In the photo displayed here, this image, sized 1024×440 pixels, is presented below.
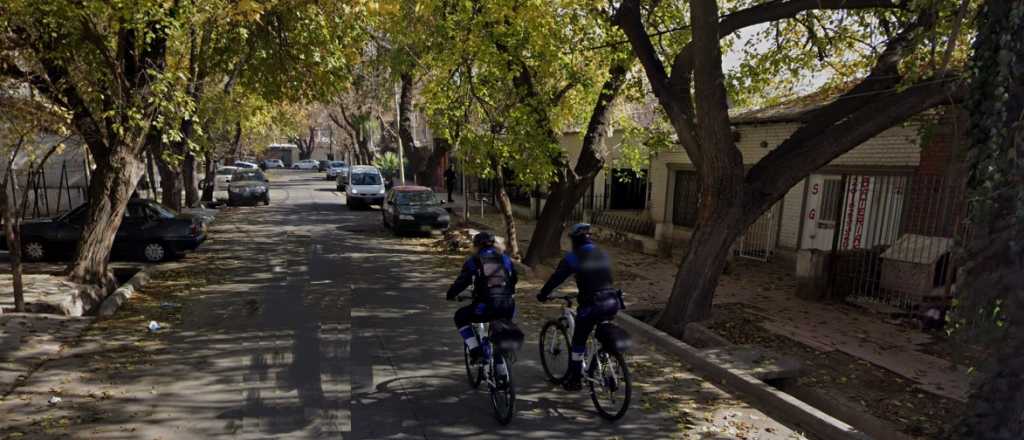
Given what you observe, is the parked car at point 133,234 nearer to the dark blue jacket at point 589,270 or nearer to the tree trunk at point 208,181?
the dark blue jacket at point 589,270

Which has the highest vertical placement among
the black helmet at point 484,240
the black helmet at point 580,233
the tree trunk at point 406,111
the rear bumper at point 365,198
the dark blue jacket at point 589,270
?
the tree trunk at point 406,111

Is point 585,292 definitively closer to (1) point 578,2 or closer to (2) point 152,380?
(2) point 152,380

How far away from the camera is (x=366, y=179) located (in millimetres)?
26344

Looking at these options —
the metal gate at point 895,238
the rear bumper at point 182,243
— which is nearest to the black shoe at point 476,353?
the metal gate at point 895,238

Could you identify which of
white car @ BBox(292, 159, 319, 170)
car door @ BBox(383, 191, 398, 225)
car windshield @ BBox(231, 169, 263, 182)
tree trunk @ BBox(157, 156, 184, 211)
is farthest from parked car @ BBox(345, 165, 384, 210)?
white car @ BBox(292, 159, 319, 170)

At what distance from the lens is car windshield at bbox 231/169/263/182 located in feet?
88.8

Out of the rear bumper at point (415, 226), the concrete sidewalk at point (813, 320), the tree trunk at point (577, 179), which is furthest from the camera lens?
the rear bumper at point (415, 226)

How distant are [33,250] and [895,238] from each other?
1665 centimetres

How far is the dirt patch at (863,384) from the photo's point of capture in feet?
18.6

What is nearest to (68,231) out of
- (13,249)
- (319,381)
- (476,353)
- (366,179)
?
(13,249)

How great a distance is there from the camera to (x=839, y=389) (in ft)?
21.0

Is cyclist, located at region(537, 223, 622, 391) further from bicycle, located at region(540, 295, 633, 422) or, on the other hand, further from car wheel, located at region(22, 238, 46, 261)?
car wheel, located at region(22, 238, 46, 261)

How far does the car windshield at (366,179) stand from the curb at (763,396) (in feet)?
66.1

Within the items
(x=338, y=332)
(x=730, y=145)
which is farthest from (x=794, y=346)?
(x=338, y=332)
